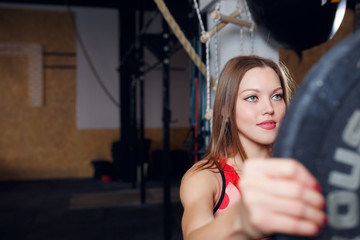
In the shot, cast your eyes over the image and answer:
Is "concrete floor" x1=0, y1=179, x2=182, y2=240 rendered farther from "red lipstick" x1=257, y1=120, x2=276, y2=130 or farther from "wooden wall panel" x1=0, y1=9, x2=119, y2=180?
"red lipstick" x1=257, y1=120, x2=276, y2=130

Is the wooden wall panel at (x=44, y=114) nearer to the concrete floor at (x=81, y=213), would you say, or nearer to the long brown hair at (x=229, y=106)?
the concrete floor at (x=81, y=213)

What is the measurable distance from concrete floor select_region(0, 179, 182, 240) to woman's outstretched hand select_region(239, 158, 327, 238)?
258cm

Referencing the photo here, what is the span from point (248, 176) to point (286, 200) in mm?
47

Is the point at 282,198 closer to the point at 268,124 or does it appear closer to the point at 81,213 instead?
the point at 268,124

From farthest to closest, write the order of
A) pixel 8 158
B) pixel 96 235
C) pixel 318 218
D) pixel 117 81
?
pixel 117 81 < pixel 8 158 < pixel 96 235 < pixel 318 218

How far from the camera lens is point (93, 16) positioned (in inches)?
237

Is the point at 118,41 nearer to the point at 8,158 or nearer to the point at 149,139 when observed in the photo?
the point at 149,139

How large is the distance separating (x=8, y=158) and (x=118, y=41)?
2.88 meters

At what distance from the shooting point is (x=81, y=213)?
3.62m

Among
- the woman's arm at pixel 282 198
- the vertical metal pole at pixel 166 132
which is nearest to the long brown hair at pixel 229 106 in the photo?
the woman's arm at pixel 282 198

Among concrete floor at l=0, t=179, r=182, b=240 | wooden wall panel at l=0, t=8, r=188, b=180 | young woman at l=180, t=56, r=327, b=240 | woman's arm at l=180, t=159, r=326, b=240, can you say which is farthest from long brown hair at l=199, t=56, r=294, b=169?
wooden wall panel at l=0, t=8, r=188, b=180

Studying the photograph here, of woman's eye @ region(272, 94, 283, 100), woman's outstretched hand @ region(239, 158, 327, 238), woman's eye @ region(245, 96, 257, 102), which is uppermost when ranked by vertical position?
woman's eye @ region(272, 94, 283, 100)

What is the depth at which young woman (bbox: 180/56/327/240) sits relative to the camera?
343 millimetres

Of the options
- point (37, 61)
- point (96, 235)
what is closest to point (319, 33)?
point (96, 235)
